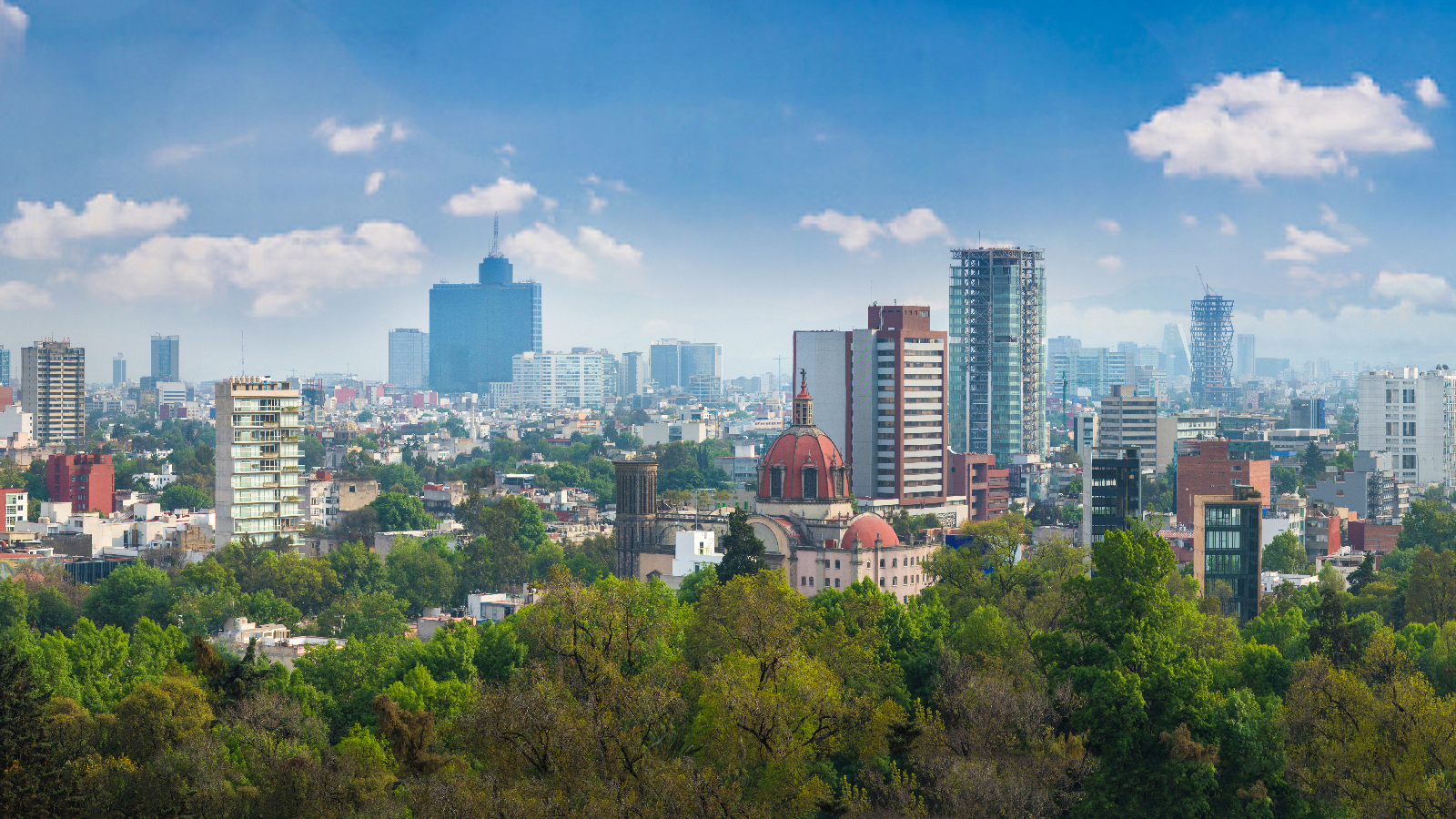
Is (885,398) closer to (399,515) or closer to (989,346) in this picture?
(399,515)

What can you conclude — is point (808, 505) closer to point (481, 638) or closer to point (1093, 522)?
point (1093, 522)

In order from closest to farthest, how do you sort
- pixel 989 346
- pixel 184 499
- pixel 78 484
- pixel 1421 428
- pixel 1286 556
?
pixel 1286 556
pixel 78 484
pixel 184 499
pixel 1421 428
pixel 989 346

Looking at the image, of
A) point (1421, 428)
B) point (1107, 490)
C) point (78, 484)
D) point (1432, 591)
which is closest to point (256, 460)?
point (78, 484)

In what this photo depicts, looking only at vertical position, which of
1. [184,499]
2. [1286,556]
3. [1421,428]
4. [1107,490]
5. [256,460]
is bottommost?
[1286,556]

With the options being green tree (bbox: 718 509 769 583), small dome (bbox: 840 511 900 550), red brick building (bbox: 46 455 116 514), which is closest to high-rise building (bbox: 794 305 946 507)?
small dome (bbox: 840 511 900 550)

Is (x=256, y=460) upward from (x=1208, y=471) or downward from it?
upward

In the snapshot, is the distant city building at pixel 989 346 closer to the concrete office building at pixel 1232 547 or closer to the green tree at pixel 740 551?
the concrete office building at pixel 1232 547

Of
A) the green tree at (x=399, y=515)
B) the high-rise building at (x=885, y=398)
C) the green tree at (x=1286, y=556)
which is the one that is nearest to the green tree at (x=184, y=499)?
the green tree at (x=399, y=515)

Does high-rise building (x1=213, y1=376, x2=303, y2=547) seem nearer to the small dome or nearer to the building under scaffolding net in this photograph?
the small dome
